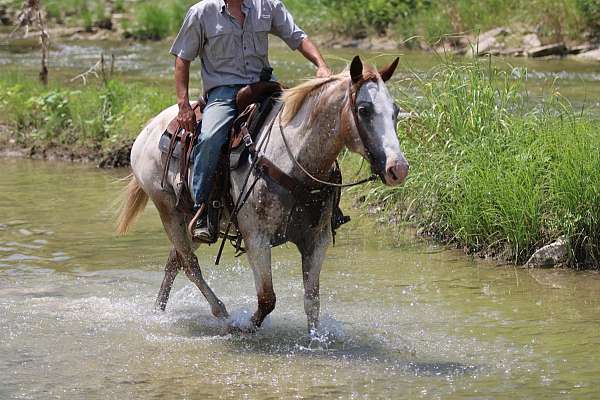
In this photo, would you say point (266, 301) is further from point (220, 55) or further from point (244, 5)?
point (244, 5)

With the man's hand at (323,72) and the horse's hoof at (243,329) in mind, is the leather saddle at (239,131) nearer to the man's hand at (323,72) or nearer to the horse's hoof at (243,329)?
the man's hand at (323,72)

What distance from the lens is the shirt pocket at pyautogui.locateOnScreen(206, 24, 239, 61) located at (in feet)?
23.4

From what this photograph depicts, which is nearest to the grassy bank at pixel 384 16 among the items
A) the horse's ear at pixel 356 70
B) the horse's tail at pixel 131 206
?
the horse's tail at pixel 131 206

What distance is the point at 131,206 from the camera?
8.61m

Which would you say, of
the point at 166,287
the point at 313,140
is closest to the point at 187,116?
the point at 313,140

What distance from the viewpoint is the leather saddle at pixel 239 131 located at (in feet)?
22.9

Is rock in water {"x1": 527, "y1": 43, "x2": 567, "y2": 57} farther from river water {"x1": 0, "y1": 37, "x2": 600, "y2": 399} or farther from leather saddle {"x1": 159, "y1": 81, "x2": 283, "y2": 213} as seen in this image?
leather saddle {"x1": 159, "y1": 81, "x2": 283, "y2": 213}

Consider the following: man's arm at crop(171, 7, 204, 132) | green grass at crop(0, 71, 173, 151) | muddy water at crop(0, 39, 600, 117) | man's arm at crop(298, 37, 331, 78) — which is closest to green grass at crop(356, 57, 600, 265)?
man's arm at crop(298, 37, 331, 78)

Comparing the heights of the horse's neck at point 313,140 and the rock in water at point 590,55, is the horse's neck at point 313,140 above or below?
above

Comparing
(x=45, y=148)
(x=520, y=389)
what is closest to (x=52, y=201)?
(x=45, y=148)

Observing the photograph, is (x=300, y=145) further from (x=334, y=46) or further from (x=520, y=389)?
(x=334, y=46)

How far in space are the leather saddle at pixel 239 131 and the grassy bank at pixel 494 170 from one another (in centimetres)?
271

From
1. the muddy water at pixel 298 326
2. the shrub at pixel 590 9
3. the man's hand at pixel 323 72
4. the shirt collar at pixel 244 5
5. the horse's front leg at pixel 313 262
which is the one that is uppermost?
the shirt collar at pixel 244 5

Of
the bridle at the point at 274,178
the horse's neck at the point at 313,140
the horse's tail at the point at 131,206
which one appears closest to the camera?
the horse's neck at the point at 313,140
